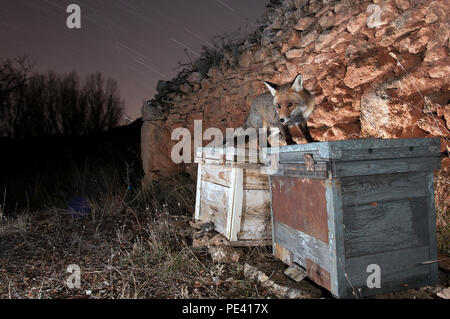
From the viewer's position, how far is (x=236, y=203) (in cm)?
304

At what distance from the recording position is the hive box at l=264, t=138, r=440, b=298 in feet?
6.50

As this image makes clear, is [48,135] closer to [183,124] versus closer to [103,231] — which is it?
[183,124]

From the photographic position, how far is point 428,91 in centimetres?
281

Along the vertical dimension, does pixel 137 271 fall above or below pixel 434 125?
below

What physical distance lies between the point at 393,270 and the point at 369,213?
45 centimetres

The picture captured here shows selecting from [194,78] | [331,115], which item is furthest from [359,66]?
[194,78]

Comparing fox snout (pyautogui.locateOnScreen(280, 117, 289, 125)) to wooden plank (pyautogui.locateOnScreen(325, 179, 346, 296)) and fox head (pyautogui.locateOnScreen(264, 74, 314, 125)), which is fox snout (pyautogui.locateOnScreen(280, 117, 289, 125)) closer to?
fox head (pyautogui.locateOnScreen(264, 74, 314, 125))

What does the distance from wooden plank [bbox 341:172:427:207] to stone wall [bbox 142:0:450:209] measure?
2.25 ft

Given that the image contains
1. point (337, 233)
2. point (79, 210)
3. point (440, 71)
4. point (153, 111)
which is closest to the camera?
point (337, 233)

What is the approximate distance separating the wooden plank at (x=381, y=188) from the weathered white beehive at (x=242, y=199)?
1133mm

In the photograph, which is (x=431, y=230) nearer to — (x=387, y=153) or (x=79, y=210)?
(x=387, y=153)

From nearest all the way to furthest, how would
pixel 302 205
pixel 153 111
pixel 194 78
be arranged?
pixel 302 205 < pixel 194 78 < pixel 153 111

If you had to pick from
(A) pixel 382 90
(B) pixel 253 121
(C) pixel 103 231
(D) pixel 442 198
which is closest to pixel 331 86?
(A) pixel 382 90

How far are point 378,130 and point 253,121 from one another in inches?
65.4
